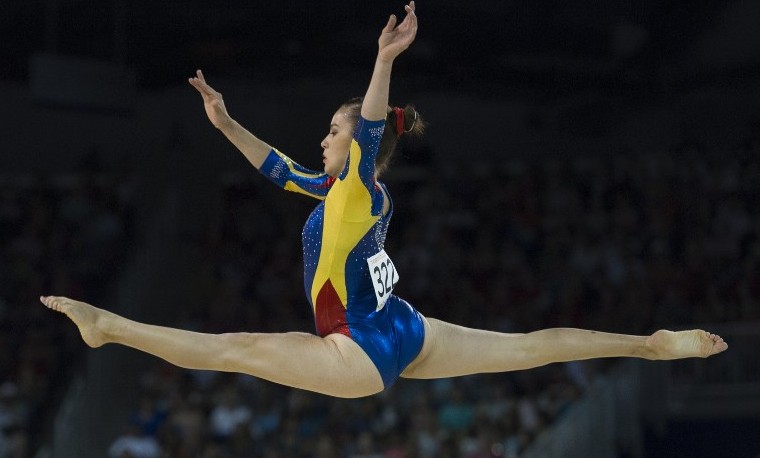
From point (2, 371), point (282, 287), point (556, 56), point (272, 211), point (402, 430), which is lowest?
point (402, 430)

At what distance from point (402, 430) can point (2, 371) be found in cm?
346

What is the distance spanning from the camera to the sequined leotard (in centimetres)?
469

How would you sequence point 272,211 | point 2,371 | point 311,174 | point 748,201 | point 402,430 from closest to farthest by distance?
point 311,174 < point 402,430 < point 2,371 < point 748,201 < point 272,211

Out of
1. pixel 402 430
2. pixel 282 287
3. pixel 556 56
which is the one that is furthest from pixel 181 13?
pixel 402 430

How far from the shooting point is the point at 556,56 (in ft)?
40.7

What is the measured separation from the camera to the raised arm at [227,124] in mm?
5273

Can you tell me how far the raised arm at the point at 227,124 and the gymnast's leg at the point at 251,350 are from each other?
1.03 metres

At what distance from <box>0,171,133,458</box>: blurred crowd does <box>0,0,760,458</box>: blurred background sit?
0.03 meters

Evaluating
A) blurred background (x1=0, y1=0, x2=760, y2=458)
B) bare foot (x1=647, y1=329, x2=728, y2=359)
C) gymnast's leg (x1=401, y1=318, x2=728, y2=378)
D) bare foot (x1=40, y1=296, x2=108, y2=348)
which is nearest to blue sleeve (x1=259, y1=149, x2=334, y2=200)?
gymnast's leg (x1=401, y1=318, x2=728, y2=378)

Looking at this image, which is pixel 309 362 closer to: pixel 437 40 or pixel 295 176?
pixel 295 176

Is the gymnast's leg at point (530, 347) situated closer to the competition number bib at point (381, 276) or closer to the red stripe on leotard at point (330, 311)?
the competition number bib at point (381, 276)

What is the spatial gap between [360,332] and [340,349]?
124 millimetres

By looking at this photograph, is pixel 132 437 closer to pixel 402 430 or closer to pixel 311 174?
pixel 402 430

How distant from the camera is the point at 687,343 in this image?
15.8 feet
